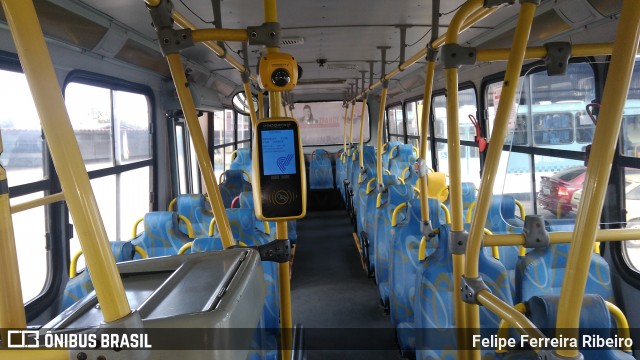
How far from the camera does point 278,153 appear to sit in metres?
1.57

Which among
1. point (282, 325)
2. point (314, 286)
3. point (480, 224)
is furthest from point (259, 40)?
point (314, 286)

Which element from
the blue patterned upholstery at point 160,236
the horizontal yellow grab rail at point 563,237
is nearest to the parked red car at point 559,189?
the horizontal yellow grab rail at point 563,237

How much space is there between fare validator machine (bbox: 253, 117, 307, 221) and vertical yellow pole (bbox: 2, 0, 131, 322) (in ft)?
2.97

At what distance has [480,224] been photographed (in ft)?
5.29

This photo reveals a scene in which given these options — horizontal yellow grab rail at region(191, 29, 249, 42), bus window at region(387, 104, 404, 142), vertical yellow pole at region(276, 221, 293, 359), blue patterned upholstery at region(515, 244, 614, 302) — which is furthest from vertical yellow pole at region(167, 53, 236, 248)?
bus window at region(387, 104, 404, 142)

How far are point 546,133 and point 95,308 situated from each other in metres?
3.43

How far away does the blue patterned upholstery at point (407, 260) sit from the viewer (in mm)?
3160

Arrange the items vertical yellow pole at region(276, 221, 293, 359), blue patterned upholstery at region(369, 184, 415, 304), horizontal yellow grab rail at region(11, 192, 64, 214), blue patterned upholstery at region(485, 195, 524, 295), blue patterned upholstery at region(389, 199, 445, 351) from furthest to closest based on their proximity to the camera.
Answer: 1. blue patterned upholstery at region(369, 184, 415, 304)
2. blue patterned upholstery at region(485, 195, 524, 295)
3. blue patterned upholstery at region(389, 199, 445, 351)
4. vertical yellow pole at region(276, 221, 293, 359)
5. horizontal yellow grab rail at region(11, 192, 64, 214)

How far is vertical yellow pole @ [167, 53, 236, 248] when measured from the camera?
1.71 meters

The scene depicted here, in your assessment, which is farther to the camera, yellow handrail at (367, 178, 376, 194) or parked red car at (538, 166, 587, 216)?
yellow handrail at (367, 178, 376, 194)

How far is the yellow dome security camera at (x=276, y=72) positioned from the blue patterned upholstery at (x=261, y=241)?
4.60ft

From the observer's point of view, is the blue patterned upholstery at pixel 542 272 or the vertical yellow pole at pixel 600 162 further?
the blue patterned upholstery at pixel 542 272

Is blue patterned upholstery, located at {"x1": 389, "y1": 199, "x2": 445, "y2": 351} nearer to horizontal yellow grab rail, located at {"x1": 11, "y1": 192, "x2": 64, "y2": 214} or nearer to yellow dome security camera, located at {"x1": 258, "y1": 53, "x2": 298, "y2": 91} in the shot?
yellow dome security camera, located at {"x1": 258, "y1": 53, "x2": 298, "y2": 91}

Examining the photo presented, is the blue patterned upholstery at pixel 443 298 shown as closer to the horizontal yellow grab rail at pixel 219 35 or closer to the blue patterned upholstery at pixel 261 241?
the blue patterned upholstery at pixel 261 241
